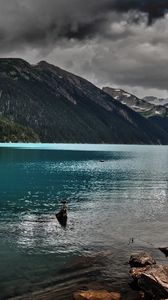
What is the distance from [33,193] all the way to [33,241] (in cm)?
4666

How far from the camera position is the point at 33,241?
53.6m

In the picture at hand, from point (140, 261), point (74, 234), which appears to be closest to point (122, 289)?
point (140, 261)

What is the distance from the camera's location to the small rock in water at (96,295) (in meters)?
33.7

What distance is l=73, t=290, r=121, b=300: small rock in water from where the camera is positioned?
110 ft

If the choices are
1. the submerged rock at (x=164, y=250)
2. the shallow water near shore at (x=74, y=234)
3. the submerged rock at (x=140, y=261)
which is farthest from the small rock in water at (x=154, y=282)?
the submerged rock at (x=164, y=250)

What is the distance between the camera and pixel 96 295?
34.1 m

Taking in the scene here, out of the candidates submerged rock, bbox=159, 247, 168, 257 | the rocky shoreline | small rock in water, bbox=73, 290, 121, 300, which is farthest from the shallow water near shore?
small rock in water, bbox=73, 290, 121, 300

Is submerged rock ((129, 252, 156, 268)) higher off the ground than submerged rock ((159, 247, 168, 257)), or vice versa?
submerged rock ((129, 252, 156, 268))

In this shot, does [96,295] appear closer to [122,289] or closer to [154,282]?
[122,289]

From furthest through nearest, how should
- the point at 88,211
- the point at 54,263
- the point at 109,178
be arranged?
the point at 109,178 → the point at 88,211 → the point at 54,263

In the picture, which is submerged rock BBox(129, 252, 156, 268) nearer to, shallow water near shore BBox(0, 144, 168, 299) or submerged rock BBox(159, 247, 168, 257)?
shallow water near shore BBox(0, 144, 168, 299)

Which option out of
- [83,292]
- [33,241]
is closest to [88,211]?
[33,241]

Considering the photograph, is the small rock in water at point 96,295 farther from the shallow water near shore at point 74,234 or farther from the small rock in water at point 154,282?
the small rock in water at point 154,282

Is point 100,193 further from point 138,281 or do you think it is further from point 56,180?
point 138,281
